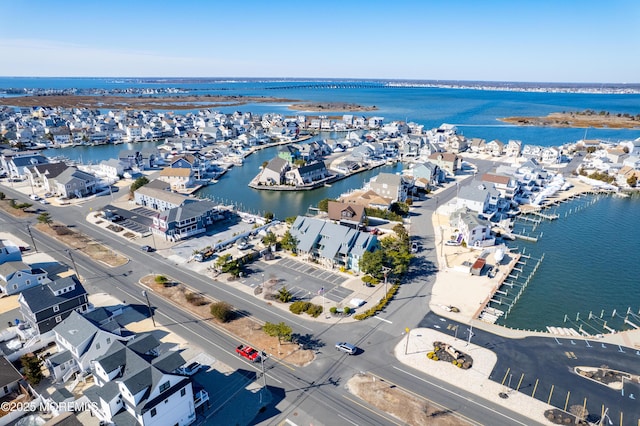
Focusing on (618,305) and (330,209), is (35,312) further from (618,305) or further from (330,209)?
(618,305)

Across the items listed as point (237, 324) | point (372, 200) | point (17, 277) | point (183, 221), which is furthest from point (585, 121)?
point (17, 277)

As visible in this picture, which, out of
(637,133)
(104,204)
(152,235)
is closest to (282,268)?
(152,235)

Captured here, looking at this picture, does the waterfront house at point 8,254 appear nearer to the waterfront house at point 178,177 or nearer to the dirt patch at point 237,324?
the dirt patch at point 237,324

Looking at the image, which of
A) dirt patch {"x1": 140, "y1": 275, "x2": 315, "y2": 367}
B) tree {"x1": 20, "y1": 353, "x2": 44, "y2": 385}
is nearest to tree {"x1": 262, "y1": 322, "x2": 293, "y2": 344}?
dirt patch {"x1": 140, "y1": 275, "x2": 315, "y2": 367}

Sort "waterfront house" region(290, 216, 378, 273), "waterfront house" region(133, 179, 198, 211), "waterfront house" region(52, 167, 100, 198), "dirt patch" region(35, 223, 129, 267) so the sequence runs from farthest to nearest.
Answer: "waterfront house" region(52, 167, 100, 198) → "waterfront house" region(133, 179, 198, 211) → "dirt patch" region(35, 223, 129, 267) → "waterfront house" region(290, 216, 378, 273)

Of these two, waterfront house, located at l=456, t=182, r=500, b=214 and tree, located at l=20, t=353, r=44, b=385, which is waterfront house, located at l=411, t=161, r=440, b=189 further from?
tree, located at l=20, t=353, r=44, b=385

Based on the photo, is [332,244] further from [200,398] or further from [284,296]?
[200,398]
